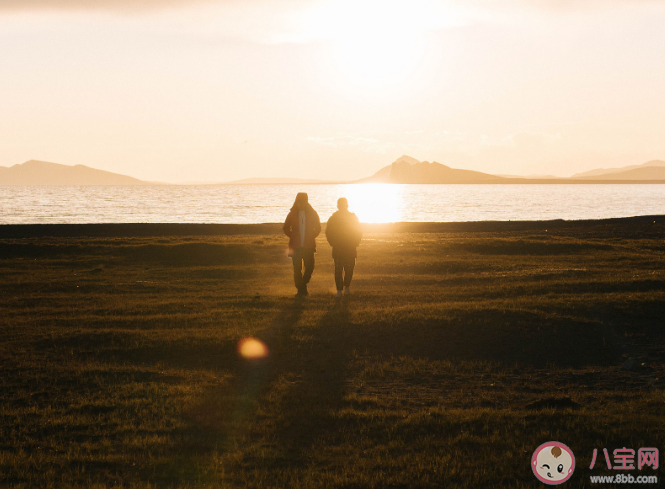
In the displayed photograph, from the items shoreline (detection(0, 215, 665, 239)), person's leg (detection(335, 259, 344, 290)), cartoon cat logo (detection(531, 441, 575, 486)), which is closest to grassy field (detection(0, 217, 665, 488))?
cartoon cat logo (detection(531, 441, 575, 486))

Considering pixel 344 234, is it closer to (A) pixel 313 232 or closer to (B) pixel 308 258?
(A) pixel 313 232

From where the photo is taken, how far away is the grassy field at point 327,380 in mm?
5566

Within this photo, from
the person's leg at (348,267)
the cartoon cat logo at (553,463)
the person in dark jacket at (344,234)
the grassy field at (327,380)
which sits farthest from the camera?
the person's leg at (348,267)

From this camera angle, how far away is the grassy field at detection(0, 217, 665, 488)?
18.3ft

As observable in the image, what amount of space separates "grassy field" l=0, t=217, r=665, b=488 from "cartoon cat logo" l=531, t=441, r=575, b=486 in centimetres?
10

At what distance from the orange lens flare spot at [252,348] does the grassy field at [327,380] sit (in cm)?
14

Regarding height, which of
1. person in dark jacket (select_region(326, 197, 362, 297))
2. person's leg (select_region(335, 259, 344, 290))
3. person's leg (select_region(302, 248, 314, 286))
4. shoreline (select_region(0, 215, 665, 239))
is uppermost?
person in dark jacket (select_region(326, 197, 362, 297))

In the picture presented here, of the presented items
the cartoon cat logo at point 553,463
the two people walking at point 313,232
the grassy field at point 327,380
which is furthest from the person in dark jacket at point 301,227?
the cartoon cat logo at point 553,463

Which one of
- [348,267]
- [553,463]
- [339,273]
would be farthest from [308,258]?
[553,463]

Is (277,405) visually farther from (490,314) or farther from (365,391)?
(490,314)

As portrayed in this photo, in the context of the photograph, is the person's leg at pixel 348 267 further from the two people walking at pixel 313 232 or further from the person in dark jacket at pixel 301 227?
the person in dark jacket at pixel 301 227

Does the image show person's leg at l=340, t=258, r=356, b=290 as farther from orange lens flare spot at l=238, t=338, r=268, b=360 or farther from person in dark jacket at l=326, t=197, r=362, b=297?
orange lens flare spot at l=238, t=338, r=268, b=360

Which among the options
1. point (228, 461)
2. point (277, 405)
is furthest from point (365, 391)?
point (228, 461)

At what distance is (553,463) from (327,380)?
12.1 ft
